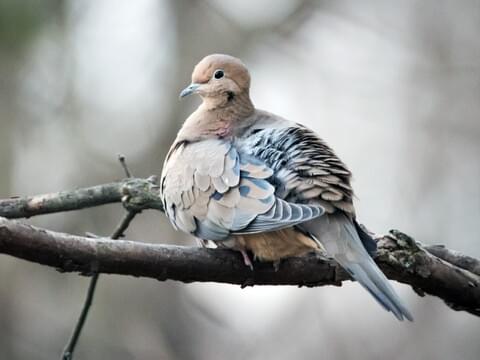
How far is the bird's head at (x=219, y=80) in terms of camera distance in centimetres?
395

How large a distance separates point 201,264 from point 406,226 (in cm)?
476

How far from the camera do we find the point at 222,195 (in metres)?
3.29

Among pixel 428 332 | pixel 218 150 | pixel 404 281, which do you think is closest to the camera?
pixel 404 281

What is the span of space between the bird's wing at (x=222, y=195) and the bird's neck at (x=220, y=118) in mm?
91

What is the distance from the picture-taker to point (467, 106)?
8.12 m

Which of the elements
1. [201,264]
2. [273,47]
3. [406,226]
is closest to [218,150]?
[201,264]

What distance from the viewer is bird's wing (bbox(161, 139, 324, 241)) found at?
3.01 meters

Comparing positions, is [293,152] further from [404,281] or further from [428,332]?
[428,332]

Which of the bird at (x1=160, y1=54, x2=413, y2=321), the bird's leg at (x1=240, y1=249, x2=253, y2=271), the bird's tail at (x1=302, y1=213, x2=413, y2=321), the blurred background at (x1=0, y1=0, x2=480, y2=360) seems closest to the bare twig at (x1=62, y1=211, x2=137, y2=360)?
the bird at (x1=160, y1=54, x2=413, y2=321)

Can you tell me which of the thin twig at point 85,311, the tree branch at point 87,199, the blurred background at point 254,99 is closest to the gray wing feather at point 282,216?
the thin twig at point 85,311

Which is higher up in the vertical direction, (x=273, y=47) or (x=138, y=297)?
(x=273, y=47)

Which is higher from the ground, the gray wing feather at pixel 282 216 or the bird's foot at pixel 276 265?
the gray wing feather at pixel 282 216

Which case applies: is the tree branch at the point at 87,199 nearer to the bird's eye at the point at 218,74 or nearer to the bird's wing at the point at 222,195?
the bird's wing at the point at 222,195

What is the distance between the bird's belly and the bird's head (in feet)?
3.13
